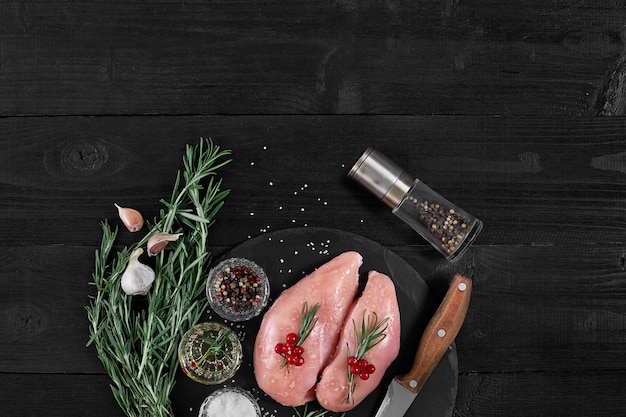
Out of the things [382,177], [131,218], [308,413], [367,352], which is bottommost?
[308,413]

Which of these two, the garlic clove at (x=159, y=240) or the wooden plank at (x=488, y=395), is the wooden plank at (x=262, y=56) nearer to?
the garlic clove at (x=159, y=240)

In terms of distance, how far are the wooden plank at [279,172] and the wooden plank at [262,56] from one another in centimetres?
4

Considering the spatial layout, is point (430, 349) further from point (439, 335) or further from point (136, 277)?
point (136, 277)

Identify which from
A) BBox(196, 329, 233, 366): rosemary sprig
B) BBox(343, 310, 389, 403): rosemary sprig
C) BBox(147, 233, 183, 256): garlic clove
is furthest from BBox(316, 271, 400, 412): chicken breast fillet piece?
BBox(147, 233, 183, 256): garlic clove

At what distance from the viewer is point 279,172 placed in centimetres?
162

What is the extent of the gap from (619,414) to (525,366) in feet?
0.79

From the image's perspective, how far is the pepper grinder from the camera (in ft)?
5.11

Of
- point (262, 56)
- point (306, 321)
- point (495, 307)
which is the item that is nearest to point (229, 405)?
point (306, 321)

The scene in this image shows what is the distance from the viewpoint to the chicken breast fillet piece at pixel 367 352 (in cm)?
153

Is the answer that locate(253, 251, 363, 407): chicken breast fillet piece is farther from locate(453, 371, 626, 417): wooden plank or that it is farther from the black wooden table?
locate(453, 371, 626, 417): wooden plank

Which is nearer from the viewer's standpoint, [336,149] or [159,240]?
[159,240]

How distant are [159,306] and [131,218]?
0.20 meters

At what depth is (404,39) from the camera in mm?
1629

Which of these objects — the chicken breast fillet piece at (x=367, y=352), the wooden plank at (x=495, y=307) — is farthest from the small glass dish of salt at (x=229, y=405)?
the wooden plank at (x=495, y=307)
